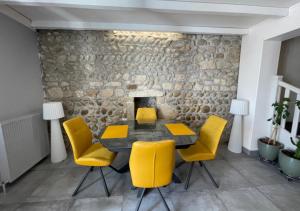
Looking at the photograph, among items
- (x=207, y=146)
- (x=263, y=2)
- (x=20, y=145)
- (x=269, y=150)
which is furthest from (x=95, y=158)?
(x=263, y=2)

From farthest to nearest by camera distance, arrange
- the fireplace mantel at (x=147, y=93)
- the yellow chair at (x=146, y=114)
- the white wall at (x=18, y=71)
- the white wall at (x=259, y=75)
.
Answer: the fireplace mantel at (x=147, y=93) → the yellow chair at (x=146, y=114) → the white wall at (x=259, y=75) → the white wall at (x=18, y=71)

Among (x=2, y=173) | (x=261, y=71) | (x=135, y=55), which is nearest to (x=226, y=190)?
(x=261, y=71)

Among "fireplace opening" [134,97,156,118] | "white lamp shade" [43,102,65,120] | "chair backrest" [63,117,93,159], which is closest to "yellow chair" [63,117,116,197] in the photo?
"chair backrest" [63,117,93,159]

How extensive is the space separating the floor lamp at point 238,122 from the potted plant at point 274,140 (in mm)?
339

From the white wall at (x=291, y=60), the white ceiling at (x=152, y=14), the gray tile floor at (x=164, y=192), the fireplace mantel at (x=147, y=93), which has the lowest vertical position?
the gray tile floor at (x=164, y=192)

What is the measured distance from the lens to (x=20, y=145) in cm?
228

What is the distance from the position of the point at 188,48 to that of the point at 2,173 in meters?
3.57

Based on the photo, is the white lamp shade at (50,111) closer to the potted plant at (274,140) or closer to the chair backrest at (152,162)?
the chair backrest at (152,162)

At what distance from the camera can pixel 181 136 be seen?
197cm

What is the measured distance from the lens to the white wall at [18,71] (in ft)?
7.25

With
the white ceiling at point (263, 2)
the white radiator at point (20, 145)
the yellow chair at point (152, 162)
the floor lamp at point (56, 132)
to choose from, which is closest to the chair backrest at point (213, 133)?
the yellow chair at point (152, 162)

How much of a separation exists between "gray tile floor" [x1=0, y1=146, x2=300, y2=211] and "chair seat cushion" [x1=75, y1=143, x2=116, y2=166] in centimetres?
42

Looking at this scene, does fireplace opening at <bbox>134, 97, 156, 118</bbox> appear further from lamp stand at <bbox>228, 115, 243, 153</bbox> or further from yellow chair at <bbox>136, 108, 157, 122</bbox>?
lamp stand at <bbox>228, 115, 243, 153</bbox>

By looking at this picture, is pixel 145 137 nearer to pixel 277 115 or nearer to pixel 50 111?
pixel 50 111
